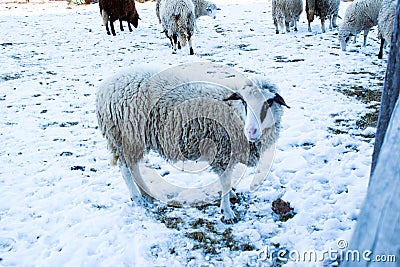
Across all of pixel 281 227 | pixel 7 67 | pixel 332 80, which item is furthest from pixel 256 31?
pixel 281 227

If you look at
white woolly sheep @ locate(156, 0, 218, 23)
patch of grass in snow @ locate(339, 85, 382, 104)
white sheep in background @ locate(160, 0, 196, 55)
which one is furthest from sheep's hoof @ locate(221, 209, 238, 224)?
white woolly sheep @ locate(156, 0, 218, 23)

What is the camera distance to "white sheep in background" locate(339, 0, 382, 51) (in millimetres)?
7311

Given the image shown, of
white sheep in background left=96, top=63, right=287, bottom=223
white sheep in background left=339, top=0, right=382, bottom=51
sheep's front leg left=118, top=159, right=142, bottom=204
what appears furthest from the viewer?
white sheep in background left=339, top=0, right=382, bottom=51

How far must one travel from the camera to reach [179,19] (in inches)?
312

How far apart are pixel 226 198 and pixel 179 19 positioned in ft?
19.4

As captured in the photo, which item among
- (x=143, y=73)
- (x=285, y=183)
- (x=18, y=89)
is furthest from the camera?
(x=18, y=89)

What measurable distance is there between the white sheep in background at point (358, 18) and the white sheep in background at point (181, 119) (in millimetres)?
5534

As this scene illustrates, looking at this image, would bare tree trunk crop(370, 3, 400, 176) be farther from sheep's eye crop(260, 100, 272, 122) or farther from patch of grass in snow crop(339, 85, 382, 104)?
patch of grass in snow crop(339, 85, 382, 104)

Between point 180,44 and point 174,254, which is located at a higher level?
point 180,44

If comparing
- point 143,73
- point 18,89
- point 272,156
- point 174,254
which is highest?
point 143,73

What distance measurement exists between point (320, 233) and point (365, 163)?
1219mm

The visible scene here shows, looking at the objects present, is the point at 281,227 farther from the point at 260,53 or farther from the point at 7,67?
the point at 7,67

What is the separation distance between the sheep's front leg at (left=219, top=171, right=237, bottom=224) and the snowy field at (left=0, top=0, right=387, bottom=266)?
8 cm

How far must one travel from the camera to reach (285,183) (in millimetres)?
3336
